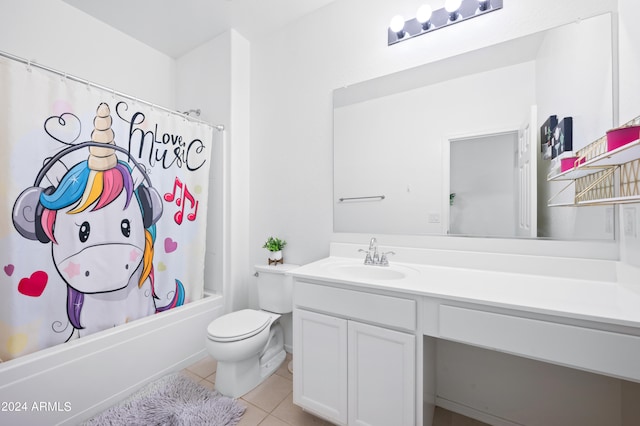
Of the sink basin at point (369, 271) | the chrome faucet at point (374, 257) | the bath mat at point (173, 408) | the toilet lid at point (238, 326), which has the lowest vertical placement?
the bath mat at point (173, 408)

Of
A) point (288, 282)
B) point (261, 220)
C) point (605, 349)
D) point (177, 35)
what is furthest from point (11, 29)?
point (605, 349)

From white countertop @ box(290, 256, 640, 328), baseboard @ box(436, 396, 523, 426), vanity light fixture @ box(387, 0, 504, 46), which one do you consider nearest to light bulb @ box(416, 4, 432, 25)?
vanity light fixture @ box(387, 0, 504, 46)

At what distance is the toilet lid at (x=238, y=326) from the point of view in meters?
1.55

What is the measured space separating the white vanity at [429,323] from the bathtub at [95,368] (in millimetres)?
989

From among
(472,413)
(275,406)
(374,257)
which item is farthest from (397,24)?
(275,406)

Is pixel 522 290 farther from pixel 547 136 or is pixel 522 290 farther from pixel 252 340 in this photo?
pixel 252 340

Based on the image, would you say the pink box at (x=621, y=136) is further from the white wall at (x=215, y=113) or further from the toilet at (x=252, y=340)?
the white wall at (x=215, y=113)

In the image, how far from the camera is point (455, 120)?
4.82 ft

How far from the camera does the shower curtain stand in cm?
126

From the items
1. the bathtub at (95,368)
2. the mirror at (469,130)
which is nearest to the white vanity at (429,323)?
the mirror at (469,130)

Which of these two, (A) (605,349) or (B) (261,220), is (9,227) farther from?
(A) (605,349)

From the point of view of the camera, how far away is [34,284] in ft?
4.33

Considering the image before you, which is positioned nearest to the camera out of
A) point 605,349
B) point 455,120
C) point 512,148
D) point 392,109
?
point 605,349

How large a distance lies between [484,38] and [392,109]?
56 cm
